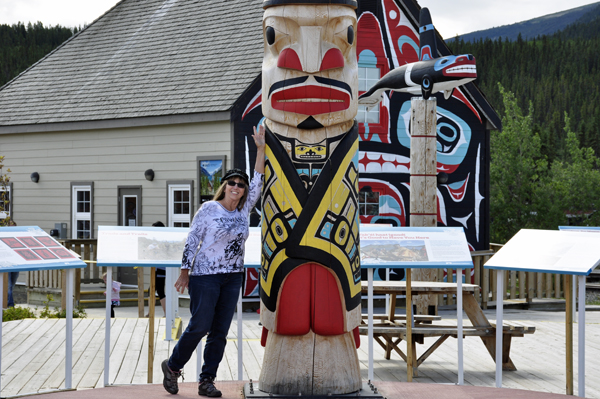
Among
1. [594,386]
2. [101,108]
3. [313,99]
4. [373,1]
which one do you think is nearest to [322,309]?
[313,99]

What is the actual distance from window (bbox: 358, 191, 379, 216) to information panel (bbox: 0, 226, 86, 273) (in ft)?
29.1

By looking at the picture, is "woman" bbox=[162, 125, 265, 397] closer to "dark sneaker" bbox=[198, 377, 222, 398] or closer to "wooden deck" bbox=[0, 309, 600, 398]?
"dark sneaker" bbox=[198, 377, 222, 398]

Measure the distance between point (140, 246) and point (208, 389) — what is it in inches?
60.1

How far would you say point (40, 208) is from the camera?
16.6m

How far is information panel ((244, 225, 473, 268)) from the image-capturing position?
6234 millimetres

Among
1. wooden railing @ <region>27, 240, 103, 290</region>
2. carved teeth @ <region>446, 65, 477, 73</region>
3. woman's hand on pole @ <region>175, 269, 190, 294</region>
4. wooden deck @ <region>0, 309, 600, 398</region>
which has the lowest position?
wooden deck @ <region>0, 309, 600, 398</region>

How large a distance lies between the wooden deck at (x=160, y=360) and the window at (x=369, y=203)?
4.61 meters

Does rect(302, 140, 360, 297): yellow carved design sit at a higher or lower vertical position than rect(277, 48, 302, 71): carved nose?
lower

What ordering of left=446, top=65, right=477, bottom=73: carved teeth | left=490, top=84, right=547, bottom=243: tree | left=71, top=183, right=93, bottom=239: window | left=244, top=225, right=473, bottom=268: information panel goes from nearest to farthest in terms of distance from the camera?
1. left=244, top=225, right=473, bottom=268: information panel
2. left=446, top=65, right=477, bottom=73: carved teeth
3. left=71, top=183, right=93, bottom=239: window
4. left=490, top=84, right=547, bottom=243: tree

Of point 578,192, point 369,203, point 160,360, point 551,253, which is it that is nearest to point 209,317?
point 551,253

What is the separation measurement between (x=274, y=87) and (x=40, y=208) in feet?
42.1

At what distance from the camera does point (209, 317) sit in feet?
17.1

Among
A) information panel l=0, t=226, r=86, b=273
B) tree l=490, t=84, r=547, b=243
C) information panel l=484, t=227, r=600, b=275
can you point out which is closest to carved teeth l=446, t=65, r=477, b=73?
information panel l=484, t=227, r=600, b=275

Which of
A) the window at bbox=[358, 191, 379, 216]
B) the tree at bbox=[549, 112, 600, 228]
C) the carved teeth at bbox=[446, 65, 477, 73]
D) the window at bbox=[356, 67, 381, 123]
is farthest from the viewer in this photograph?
the tree at bbox=[549, 112, 600, 228]
